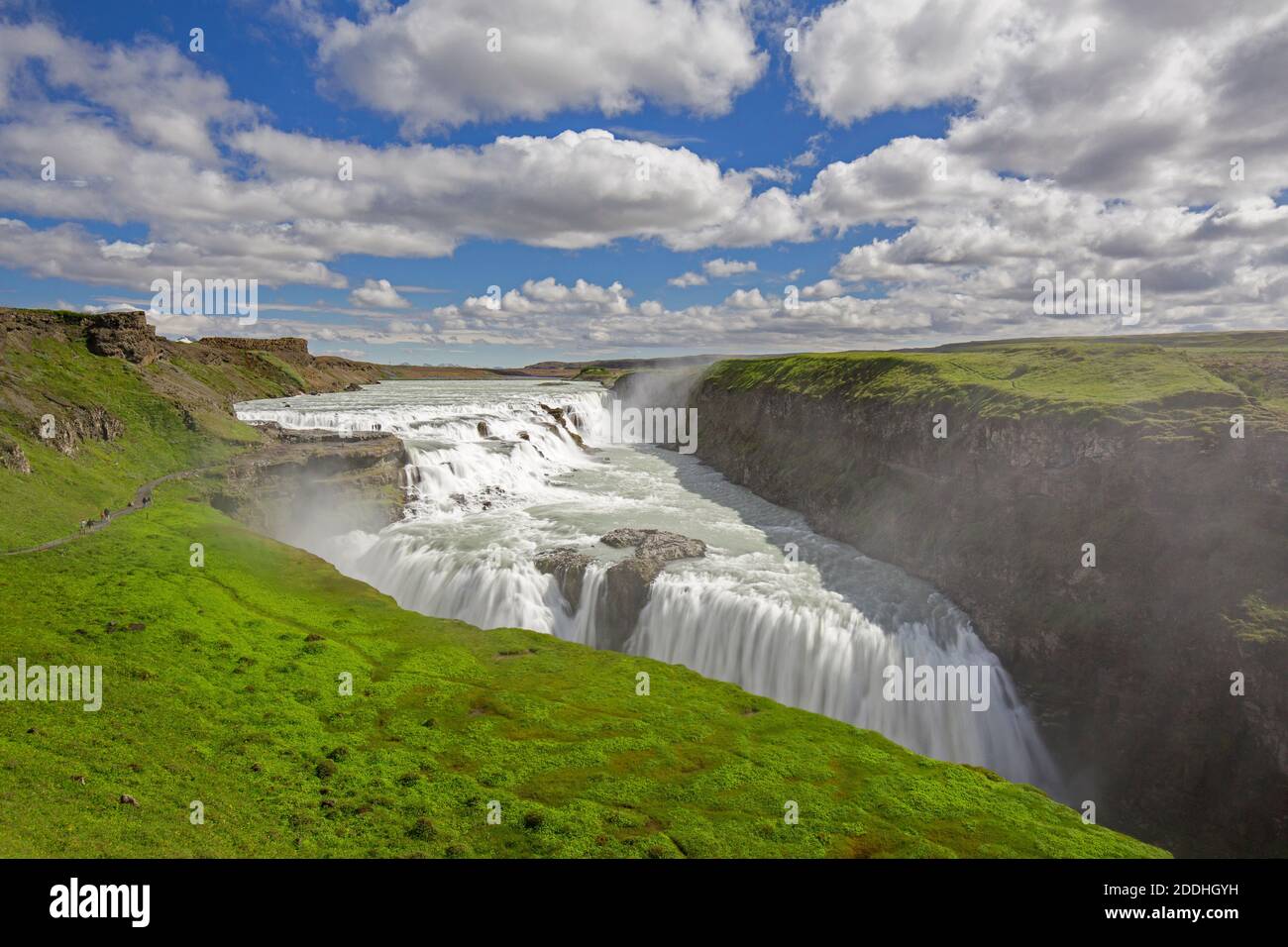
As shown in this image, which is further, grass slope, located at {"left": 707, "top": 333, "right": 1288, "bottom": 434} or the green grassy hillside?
grass slope, located at {"left": 707, "top": 333, "right": 1288, "bottom": 434}

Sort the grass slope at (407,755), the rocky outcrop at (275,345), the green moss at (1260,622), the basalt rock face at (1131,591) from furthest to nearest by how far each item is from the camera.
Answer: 1. the rocky outcrop at (275,345)
2. the green moss at (1260,622)
3. the basalt rock face at (1131,591)
4. the grass slope at (407,755)

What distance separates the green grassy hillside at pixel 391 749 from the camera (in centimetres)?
1580

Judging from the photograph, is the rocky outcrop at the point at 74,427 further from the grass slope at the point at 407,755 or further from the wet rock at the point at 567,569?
the wet rock at the point at 567,569

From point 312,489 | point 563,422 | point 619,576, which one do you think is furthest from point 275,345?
point 619,576

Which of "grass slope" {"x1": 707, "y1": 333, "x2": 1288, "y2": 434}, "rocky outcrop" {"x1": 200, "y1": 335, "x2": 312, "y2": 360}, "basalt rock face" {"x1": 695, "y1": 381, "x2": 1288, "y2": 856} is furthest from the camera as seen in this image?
"rocky outcrop" {"x1": 200, "y1": 335, "x2": 312, "y2": 360}

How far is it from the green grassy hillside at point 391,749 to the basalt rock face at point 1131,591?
11313mm

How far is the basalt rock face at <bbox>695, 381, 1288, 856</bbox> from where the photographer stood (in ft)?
84.1

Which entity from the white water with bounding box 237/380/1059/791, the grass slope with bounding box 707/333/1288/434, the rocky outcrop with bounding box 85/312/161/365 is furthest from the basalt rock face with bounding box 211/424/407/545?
the grass slope with bounding box 707/333/1288/434

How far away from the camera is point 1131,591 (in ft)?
104

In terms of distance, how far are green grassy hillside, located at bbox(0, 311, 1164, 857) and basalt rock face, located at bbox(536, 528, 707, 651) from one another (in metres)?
6.82

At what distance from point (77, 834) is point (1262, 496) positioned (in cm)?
4605

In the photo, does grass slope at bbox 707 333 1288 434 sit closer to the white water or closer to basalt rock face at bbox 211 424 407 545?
the white water

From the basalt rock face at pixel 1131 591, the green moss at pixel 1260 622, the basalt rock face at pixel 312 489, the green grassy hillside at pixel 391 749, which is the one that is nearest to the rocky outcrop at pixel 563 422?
the basalt rock face at pixel 312 489
